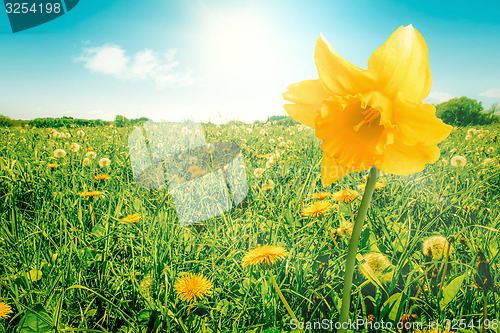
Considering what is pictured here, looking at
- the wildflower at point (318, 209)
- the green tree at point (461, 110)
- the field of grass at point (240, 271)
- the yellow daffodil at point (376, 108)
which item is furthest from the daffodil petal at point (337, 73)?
the green tree at point (461, 110)

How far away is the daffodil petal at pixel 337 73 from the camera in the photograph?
60 cm

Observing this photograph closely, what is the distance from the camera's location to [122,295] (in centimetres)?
109

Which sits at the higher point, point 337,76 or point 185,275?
point 337,76

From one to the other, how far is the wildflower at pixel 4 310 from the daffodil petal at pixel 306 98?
1123mm

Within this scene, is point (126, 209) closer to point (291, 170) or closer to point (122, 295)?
point (122, 295)

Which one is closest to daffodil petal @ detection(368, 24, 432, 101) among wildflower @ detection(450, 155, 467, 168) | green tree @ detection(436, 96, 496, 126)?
wildflower @ detection(450, 155, 467, 168)

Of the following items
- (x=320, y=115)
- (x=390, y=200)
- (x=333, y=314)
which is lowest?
(x=333, y=314)

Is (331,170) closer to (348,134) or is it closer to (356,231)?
(348,134)

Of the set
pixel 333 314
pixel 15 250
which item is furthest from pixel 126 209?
pixel 333 314

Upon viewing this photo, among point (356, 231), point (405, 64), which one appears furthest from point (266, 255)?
point (405, 64)

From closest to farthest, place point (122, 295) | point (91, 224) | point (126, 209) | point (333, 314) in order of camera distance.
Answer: point (333, 314) → point (122, 295) → point (91, 224) → point (126, 209)

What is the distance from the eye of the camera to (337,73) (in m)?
0.61

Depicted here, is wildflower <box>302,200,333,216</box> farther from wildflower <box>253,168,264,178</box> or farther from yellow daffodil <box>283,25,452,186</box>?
wildflower <box>253,168,264,178</box>

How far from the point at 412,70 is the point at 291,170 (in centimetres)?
240
